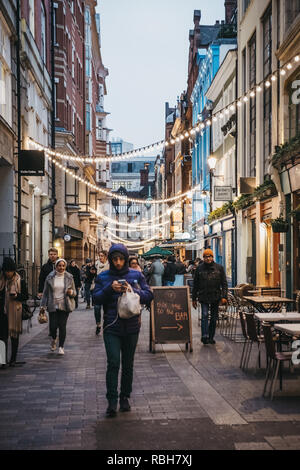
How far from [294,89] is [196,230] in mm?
26402

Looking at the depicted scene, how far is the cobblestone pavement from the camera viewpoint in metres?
5.93

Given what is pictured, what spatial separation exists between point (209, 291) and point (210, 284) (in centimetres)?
14

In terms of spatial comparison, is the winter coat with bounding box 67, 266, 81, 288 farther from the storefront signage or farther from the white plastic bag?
the white plastic bag

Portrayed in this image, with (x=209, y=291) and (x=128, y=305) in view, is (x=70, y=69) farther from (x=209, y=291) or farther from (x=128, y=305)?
(x=128, y=305)

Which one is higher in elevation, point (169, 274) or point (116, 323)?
point (169, 274)

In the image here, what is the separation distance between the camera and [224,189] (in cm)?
2592

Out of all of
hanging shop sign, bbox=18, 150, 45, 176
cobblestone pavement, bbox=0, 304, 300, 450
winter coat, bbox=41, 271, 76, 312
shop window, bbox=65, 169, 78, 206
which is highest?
shop window, bbox=65, 169, 78, 206

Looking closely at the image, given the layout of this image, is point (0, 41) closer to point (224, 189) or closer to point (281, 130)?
point (281, 130)

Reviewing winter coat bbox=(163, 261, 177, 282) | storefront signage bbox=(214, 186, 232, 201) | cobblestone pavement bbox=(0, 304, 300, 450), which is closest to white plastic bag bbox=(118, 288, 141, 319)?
cobblestone pavement bbox=(0, 304, 300, 450)

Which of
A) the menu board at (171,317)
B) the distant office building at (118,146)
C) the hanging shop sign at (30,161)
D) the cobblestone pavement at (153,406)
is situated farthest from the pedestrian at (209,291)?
the distant office building at (118,146)

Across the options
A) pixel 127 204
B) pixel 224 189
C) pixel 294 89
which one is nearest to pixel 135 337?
pixel 294 89

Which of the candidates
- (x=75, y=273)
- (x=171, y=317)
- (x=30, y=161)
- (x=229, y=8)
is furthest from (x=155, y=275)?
(x=229, y=8)

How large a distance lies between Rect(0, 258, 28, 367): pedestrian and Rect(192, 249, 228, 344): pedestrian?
12.9 feet

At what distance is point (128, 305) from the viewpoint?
7.01 meters
